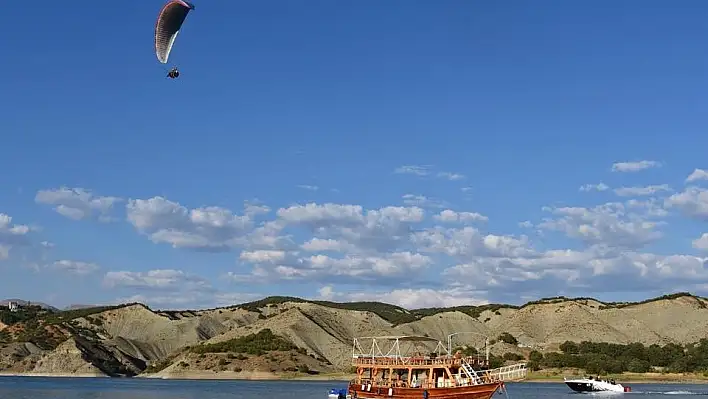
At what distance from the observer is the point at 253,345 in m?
183

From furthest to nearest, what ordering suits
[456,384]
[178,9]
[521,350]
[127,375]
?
[127,375], [521,350], [456,384], [178,9]

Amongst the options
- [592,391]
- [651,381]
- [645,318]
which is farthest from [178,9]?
[645,318]

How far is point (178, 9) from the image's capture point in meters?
47.1

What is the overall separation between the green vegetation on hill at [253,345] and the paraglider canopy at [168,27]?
136 m

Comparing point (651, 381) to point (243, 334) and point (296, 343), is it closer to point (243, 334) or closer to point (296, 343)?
point (296, 343)

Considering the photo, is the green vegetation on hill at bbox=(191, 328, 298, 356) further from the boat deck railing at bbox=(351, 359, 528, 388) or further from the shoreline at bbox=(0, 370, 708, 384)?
the boat deck railing at bbox=(351, 359, 528, 388)

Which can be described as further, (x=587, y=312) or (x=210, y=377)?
(x=587, y=312)

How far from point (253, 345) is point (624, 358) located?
239ft

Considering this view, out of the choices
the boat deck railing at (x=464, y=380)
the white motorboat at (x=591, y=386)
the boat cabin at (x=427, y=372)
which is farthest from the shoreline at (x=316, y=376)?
the boat deck railing at (x=464, y=380)

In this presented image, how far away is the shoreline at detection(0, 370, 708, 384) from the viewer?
150 metres

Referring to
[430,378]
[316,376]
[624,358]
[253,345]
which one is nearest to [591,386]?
[430,378]

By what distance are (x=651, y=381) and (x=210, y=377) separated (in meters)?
81.2

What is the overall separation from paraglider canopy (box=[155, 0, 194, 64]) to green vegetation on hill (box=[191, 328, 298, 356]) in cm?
13647

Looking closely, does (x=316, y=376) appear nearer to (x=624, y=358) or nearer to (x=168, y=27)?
(x=624, y=358)
